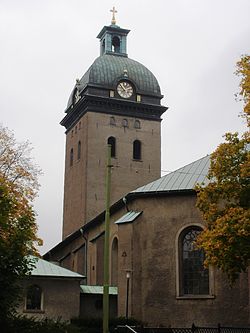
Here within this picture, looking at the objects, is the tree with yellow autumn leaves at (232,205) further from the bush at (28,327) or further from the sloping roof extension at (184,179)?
the sloping roof extension at (184,179)

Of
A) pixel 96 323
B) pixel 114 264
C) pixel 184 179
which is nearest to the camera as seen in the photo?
pixel 96 323

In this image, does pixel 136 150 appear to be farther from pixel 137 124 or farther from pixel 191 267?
pixel 191 267

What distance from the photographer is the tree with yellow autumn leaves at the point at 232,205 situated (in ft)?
67.3

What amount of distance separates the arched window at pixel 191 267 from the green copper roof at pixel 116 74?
25211mm

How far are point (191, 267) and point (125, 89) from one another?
26.8 metres

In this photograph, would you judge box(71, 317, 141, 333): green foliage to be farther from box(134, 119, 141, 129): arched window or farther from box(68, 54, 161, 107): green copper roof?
box(68, 54, 161, 107): green copper roof

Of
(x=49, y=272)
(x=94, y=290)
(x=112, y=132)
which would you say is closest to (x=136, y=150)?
(x=112, y=132)

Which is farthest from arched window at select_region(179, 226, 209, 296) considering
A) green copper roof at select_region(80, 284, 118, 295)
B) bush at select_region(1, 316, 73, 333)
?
bush at select_region(1, 316, 73, 333)

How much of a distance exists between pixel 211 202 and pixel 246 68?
4.91 m

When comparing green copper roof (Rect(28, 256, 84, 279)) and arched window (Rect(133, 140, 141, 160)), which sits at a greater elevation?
arched window (Rect(133, 140, 141, 160))

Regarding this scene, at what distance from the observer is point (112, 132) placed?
54125 mm

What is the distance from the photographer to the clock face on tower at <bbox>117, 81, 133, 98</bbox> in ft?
180

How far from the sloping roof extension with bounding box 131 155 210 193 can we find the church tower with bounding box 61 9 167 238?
17592 millimetres

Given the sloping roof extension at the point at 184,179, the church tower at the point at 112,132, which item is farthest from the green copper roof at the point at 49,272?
the church tower at the point at 112,132
